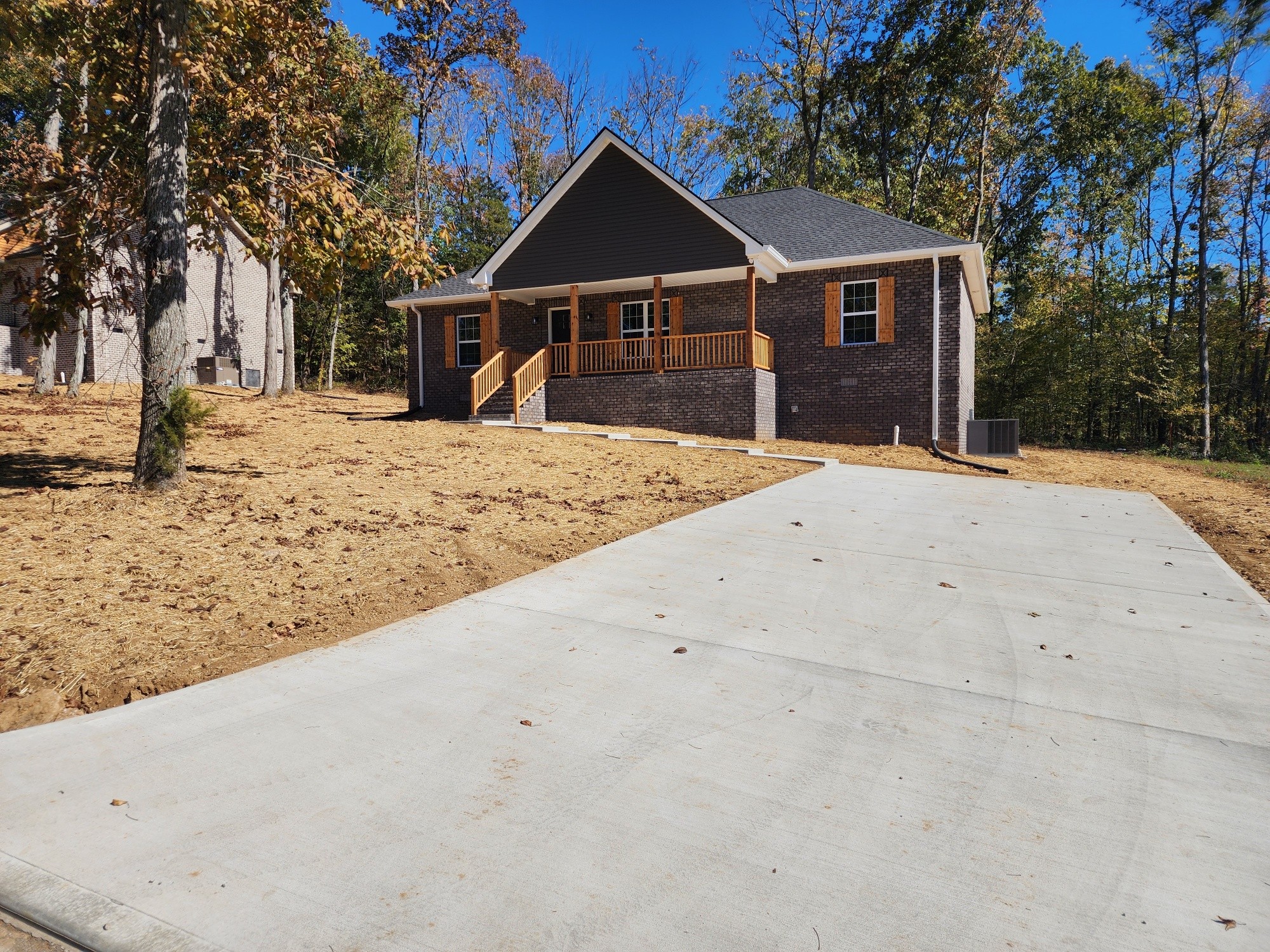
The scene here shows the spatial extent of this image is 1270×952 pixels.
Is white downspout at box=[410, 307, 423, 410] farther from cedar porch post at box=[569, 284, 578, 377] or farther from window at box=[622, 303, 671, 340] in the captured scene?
window at box=[622, 303, 671, 340]

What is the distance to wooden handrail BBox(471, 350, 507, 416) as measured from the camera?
17000mm

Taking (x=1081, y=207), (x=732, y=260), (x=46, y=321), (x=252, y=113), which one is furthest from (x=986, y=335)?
(x=46, y=321)

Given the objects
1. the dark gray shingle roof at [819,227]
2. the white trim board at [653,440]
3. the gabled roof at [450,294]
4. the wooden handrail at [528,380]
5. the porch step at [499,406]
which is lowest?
the white trim board at [653,440]

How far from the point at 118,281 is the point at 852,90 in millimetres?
27708

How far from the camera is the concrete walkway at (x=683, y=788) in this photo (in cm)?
190

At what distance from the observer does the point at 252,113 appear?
7.49m

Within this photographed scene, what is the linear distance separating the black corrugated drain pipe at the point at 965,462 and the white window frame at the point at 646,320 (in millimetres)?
7141

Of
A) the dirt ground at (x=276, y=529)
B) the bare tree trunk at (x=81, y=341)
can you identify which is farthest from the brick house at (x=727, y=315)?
the bare tree trunk at (x=81, y=341)

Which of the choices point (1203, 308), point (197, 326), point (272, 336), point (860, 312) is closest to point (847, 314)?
point (860, 312)

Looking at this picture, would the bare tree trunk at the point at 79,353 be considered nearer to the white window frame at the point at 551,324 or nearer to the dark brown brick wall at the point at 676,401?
the dark brown brick wall at the point at 676,401

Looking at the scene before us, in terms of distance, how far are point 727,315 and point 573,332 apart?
12.9 ft

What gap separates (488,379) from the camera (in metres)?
17.5

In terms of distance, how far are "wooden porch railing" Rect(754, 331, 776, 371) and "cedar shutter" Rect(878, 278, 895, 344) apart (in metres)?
2.56

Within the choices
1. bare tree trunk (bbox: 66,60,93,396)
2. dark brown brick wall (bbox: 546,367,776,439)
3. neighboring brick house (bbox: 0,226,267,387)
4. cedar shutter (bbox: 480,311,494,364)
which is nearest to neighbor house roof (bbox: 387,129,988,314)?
cedar shutter (bbox: 480,311,494,364)
